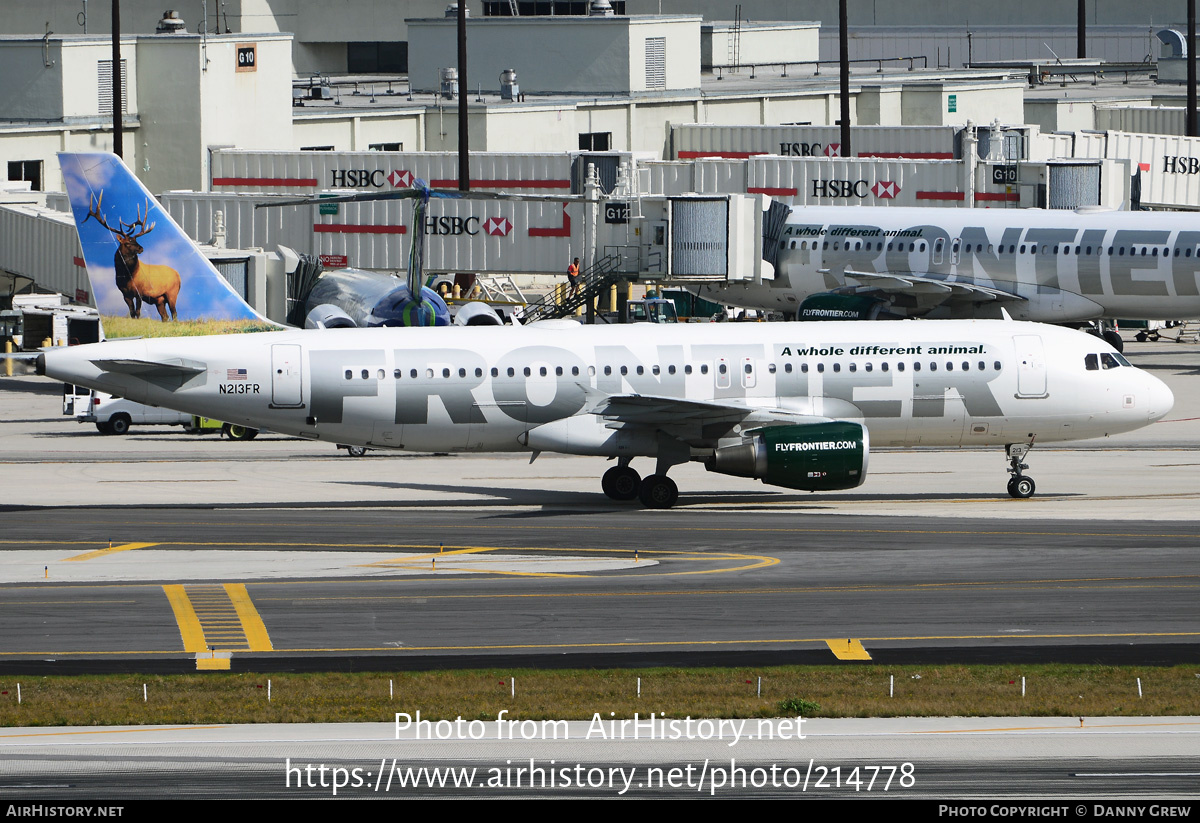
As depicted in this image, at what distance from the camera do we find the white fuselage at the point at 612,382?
41125mm

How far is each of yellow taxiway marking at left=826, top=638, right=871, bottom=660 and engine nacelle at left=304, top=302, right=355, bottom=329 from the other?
116ft

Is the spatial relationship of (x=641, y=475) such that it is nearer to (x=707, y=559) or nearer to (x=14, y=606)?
(x=707, y=559)

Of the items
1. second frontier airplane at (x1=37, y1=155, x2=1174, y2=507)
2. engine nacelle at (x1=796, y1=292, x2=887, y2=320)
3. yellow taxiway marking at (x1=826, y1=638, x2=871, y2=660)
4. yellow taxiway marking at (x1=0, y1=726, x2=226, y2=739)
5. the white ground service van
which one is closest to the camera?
yellow taxiway marking at (x1=0, y1=726, x2=226, y2=739)

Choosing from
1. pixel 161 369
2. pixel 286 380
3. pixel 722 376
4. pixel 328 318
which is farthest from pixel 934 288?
pixel 161 369

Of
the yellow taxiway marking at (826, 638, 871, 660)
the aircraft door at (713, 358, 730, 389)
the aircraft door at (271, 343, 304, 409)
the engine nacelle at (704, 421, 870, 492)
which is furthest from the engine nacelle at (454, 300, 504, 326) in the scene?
the yellow taxiway marking at (826, 638, 871, 660)

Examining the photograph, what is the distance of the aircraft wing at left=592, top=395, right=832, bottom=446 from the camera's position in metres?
39.8

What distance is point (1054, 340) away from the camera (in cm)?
4225

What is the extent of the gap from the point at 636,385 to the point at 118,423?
979 inches

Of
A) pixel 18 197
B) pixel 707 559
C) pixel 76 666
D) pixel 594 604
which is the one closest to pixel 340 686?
pixel 76 666

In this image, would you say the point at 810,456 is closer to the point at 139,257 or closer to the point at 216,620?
the point at 216,620

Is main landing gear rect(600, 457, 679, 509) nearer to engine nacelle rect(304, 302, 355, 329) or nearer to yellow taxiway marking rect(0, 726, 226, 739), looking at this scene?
yellow taxiway marking rect(0, 726, 226, 739)

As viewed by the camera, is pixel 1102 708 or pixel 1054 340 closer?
pixel 1102 708

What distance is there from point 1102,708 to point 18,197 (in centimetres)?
6023

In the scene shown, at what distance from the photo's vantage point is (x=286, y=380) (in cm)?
4100
